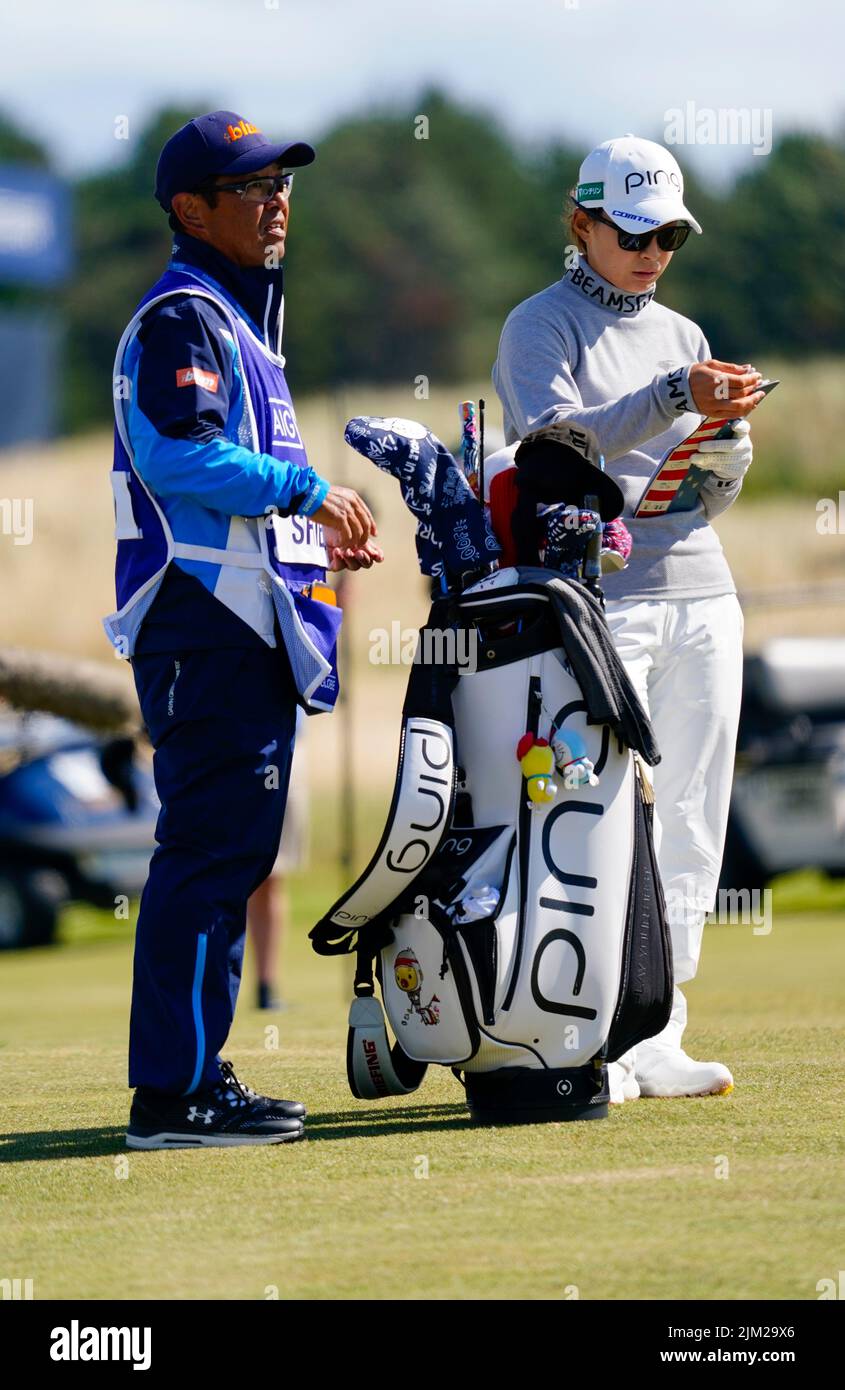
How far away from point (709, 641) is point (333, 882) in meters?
13.0

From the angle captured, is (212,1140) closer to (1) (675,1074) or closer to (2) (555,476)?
(1) (675,1074)

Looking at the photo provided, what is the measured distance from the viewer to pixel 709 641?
470 cm

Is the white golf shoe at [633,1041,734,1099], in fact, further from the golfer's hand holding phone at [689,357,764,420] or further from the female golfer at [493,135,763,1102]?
the golfer's hand holding phone at [689,357,764,420]

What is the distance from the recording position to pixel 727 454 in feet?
14.7

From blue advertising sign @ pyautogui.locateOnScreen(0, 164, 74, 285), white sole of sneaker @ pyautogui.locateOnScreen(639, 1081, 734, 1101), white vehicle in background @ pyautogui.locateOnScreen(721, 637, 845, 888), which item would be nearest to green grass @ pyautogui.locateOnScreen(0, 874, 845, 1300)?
white sole of sneaker @ pyautogui.locateOnScreen(639, 1081, 734, 1101)

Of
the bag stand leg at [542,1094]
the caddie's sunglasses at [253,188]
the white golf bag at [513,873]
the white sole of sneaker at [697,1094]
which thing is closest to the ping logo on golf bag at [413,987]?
the white golf bag at [513,873]

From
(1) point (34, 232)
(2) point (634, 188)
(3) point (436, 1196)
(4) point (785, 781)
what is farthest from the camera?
(1) point (34, 232)

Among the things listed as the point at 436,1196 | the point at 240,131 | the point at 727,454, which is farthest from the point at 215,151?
the point at 436,1196

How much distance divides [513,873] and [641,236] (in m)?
1.46

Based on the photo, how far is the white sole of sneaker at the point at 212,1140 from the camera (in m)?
4.04

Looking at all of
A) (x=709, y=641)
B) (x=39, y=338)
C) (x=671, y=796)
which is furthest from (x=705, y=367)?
(x=39, y=338)

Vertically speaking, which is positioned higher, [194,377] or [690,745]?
[194,377]

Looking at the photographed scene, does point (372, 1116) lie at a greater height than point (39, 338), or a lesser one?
lesser

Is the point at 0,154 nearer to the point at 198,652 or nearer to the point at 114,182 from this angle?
the point at 114,182
